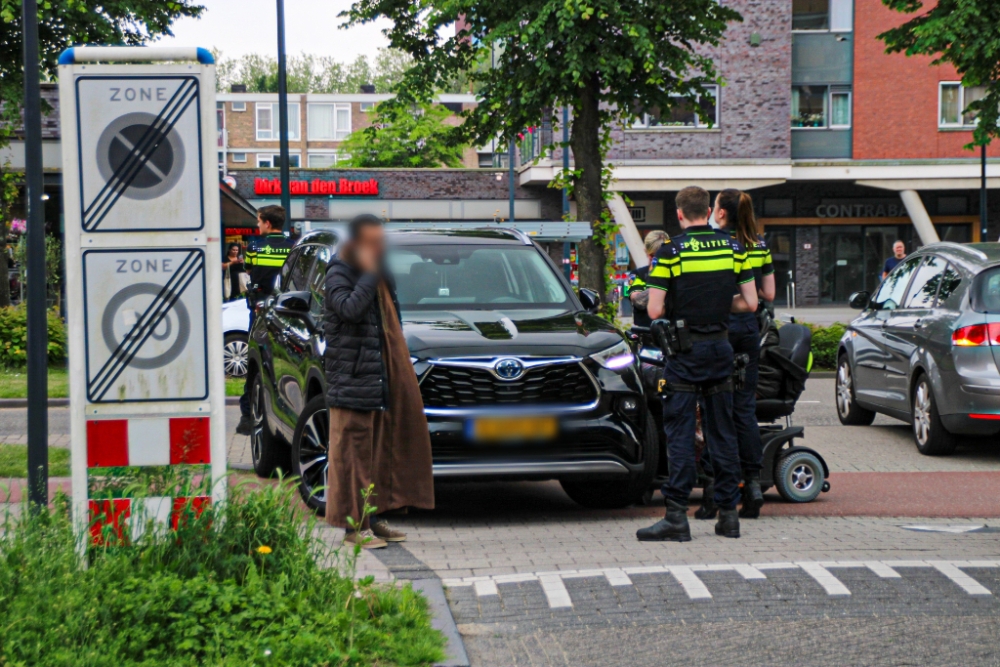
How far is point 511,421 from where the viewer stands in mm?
7023

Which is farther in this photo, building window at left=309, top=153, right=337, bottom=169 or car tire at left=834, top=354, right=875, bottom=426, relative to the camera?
building window at left=309, top=153, right=337, bottom=169

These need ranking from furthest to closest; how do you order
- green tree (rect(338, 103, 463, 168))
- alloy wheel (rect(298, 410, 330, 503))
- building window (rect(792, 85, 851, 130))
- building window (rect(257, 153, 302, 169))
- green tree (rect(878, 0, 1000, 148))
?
building window (rect(257, 153, 302, 169)), green tree (rect(338, 103, 463, 168)), building window (rect(792, 85, 851, 130)), green tree (rect(878, 0, 1000, 148)), alloy wheel (rect(298, 410, 330, 503))

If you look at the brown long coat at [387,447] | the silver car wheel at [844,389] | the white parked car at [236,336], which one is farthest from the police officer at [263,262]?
the white parked car at [236,336]

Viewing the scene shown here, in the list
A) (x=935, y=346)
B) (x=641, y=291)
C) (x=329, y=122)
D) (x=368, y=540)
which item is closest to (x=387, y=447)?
(x=368, y=540)

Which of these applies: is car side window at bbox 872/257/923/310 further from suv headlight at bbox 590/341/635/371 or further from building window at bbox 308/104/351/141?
building window at bbox 308/104/351/141

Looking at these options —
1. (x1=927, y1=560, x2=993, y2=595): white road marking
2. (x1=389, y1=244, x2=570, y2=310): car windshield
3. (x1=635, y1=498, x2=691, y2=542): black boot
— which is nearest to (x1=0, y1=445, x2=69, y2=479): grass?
(x1=389, y1=244, x2=570, y2=310): car windshield

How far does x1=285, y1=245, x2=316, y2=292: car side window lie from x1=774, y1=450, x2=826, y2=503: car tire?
3.41m

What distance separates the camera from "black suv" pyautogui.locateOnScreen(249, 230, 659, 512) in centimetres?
702

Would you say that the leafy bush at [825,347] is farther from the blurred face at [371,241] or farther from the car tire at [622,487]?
the blurred face at [371,241]

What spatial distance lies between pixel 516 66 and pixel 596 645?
12.4 metres

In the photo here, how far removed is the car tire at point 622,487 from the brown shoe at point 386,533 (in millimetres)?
1193

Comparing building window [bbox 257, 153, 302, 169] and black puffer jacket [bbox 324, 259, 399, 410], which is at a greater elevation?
building window [bbox 257, 153, 302, 169]

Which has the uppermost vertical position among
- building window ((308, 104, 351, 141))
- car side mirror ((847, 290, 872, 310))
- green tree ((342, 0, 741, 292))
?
building window ((308, 104, 351, 141))

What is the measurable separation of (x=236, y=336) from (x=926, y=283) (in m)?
9.23
